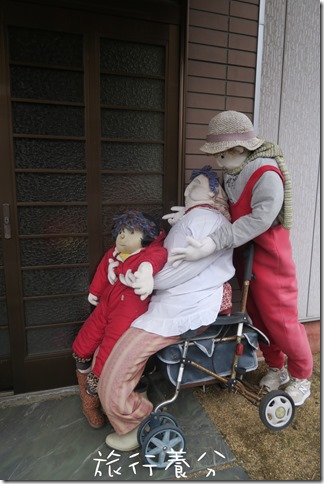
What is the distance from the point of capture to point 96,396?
2434 millimetres

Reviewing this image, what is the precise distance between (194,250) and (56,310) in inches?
52.7

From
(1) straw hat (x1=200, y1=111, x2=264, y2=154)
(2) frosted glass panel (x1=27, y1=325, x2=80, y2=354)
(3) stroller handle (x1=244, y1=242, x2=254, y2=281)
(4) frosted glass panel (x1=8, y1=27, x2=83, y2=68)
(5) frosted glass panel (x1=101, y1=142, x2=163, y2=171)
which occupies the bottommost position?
(2) frosted glass panel (x1=27, y1=325, x2=80, y2=354)

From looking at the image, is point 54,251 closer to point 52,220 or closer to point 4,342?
point 52,220

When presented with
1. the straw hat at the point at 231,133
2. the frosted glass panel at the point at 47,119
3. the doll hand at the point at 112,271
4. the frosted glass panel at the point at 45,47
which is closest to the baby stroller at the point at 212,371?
the doll hand at the point at 112,271

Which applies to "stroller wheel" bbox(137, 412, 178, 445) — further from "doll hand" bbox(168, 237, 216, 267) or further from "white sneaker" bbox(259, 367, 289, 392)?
"white sneaker" bbox(259, 367, 289, 392)

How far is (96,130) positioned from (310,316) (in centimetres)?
280

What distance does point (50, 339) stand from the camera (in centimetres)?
290

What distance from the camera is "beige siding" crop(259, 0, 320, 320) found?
310 centimetres

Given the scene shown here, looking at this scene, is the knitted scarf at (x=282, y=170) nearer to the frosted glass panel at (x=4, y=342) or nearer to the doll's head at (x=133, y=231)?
the doll's head at (x=133, y=231)

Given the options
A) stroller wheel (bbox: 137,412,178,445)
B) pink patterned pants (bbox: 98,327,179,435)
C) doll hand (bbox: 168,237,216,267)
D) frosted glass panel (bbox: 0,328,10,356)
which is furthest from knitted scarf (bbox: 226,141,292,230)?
frosted glass panel (bbox: 0,328,10,356)

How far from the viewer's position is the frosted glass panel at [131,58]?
8.74 feet

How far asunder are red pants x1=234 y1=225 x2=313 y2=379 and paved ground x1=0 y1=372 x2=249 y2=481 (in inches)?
32.3

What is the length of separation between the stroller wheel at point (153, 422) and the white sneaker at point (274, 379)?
41.3 inches

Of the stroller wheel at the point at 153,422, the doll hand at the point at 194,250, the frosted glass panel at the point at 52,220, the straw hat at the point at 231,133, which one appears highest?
the straw hat at the point at 231,133
